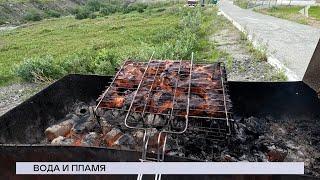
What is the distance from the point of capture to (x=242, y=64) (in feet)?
37.9

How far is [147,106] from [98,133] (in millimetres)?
700

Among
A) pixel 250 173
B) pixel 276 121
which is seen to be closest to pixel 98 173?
pixel 250 173

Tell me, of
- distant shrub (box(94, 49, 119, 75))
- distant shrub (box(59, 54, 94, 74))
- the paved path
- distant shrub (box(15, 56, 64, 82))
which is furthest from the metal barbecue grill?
distant shrub (box(15, 56, 64, 82))

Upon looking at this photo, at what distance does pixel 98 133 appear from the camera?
14.8 feet

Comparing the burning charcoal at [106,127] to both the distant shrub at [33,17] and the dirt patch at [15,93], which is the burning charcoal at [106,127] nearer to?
the dirt patch at [15,93]

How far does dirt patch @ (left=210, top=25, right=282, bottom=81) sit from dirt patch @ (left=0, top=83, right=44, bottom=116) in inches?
220

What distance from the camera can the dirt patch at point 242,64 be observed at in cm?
1001

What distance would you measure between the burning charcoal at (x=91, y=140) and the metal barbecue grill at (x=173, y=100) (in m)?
0.34

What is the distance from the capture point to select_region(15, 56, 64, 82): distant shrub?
11.8 metres

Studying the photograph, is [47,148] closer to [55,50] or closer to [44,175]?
[44,175]

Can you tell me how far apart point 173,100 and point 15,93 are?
27.0 ft

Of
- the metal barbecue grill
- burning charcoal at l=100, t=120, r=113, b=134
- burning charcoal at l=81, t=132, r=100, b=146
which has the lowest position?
burning charcoal at l=81, t=132, r=100, b=146

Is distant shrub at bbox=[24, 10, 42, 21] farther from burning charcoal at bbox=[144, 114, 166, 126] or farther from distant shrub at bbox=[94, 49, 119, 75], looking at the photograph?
burning charcoal at bbox=[144, 114, 166, 126]

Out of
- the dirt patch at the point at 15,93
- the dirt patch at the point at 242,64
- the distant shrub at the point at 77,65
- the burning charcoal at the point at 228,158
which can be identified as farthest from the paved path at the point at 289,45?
the dirt patch at the point at 15,93
